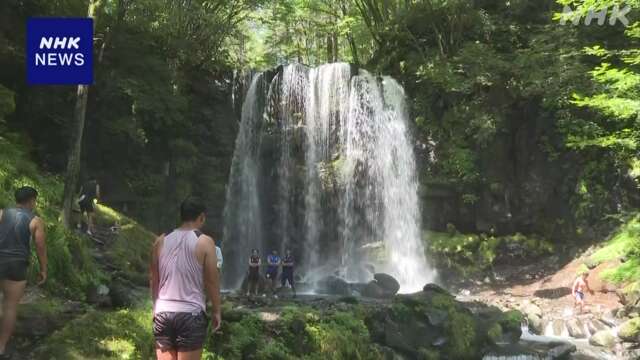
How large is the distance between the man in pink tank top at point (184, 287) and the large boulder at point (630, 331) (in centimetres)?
1235

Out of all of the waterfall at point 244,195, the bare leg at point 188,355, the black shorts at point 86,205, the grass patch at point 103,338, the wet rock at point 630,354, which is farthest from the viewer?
the waterfall at point 244,195

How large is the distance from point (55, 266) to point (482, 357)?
8.55 m

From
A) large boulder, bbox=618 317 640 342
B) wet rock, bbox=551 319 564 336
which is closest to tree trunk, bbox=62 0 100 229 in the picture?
wet rock, bbox=551 319 564 336

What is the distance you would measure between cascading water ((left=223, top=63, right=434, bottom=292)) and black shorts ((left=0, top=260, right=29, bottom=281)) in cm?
1542

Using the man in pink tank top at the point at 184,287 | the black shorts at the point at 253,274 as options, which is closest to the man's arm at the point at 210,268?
the man in pink tank top at the point at 184,287

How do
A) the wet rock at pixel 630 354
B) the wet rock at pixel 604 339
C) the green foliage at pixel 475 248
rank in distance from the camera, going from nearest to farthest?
the wet rock at pixel 630 354 < the wet rock at pixel 604 339 < the green foliage at pixel 475 248

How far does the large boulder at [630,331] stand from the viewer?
13.0 metres

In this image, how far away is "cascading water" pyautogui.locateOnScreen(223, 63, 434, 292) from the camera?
21.4 m

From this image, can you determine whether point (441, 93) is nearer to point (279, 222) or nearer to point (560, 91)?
point (560, 91)

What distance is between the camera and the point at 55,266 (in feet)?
29.4

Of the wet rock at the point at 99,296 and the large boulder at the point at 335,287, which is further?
the large boulder at the point at 335,287

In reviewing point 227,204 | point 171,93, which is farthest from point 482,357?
point 171,93

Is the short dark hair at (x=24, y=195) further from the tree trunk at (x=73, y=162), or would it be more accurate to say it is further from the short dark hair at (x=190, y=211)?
the tree trunk at (x=73, y=162)

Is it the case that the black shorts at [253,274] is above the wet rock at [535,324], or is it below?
above
